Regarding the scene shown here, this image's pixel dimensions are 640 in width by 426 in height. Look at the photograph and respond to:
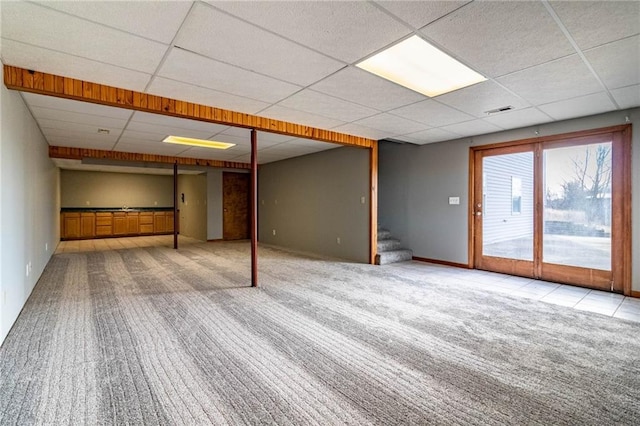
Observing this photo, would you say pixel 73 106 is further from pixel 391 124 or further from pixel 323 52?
pixel 391 124

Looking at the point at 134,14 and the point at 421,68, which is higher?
the point at 421,68

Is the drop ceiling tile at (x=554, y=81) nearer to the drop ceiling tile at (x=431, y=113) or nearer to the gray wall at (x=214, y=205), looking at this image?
the drop ceiling tile at (x=431, y=113)

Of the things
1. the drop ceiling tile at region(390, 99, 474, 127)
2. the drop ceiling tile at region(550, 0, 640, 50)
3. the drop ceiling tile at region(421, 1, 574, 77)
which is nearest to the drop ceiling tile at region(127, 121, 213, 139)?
the drop ceiling tile at region(390, 99, 474, 127)

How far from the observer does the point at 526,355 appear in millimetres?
2467

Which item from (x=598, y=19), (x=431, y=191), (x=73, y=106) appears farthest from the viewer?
(x=431, y=191)

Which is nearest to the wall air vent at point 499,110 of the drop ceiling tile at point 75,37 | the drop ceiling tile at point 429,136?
the drop ceiling tile at point 429,136

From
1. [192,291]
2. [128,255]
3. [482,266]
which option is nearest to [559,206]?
[482,266]

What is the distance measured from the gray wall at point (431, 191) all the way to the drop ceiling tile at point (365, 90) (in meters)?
2.57

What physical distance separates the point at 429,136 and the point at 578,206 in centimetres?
248

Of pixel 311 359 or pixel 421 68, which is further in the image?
pixel 421 68

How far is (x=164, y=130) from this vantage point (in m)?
5.27

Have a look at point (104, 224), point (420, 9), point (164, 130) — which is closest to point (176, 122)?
point (164, 130)

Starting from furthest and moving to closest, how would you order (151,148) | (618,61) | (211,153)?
1. (211,153)
2. (151,148)
3. (618,61)

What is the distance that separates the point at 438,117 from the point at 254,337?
3760 mm
